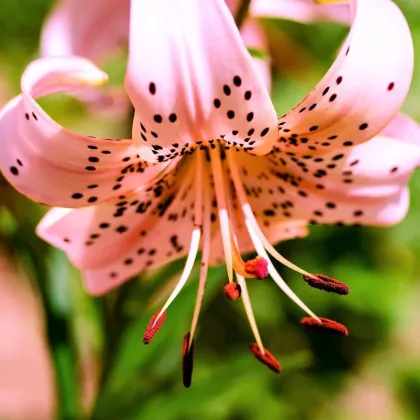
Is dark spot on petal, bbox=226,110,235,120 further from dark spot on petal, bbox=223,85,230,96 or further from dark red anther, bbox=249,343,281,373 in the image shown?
dark red anther, bbox=249,343,281,373

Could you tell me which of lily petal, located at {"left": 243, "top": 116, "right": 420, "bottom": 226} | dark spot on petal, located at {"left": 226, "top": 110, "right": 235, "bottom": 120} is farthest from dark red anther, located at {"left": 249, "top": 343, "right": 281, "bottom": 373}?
dark spot on petal, located at {"left": 226, "top": 110, "right": 235, "bottom": 120}

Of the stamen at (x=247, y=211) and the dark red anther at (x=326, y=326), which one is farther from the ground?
the stamen at (x=247, y=211)

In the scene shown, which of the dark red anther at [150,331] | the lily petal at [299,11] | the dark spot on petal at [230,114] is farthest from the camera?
the lily petal at [299,11]

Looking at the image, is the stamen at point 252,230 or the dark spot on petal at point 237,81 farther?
the stamen at point 252,230

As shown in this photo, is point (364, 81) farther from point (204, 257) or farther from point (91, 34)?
point (91, 34)

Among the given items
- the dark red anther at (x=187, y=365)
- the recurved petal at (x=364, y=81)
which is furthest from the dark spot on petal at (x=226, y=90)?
the dark red anther at (x=187, y=365)

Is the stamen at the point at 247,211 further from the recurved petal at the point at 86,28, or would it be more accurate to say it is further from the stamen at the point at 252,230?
the recurved petal at the point at 86,28
